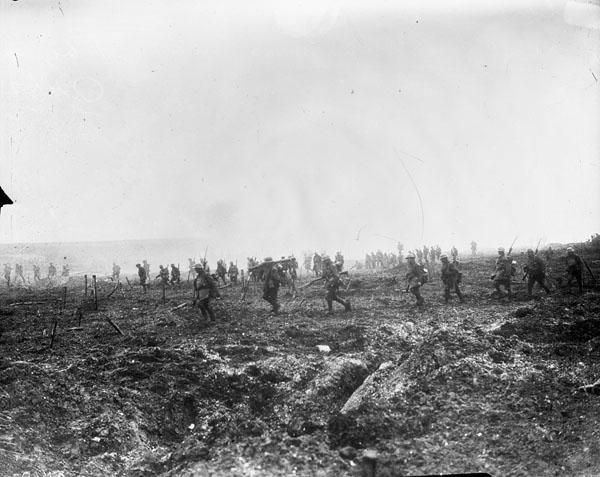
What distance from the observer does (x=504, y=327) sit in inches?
310

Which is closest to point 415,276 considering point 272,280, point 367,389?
point 272,280

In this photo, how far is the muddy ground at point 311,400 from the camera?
452 centimetres

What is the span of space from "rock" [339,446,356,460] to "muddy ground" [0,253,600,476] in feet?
0.07

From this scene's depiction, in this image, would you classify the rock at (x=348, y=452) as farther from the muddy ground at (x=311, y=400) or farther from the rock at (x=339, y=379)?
the rock at (x=339, y=379)

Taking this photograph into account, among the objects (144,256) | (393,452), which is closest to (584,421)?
(393,452)

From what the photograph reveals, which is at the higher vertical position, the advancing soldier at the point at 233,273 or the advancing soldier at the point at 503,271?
the advancing soldier at the point at 503,271

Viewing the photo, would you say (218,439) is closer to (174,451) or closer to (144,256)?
(174,451)

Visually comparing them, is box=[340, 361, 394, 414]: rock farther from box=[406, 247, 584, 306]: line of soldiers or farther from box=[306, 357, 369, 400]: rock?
box=[406, 247, 584, 306]: line of soldiers

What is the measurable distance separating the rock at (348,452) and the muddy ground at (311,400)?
0.07 feet

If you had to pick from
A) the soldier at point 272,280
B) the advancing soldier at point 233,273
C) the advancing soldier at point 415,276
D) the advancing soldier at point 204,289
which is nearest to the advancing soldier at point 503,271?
the advancing soldier at point 415,276

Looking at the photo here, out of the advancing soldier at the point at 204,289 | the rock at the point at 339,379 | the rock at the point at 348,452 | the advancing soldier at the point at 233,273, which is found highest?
the advancing soldier at the point at 204,289

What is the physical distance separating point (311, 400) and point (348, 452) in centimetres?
160

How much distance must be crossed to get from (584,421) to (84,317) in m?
13.1

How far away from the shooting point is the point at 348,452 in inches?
178
